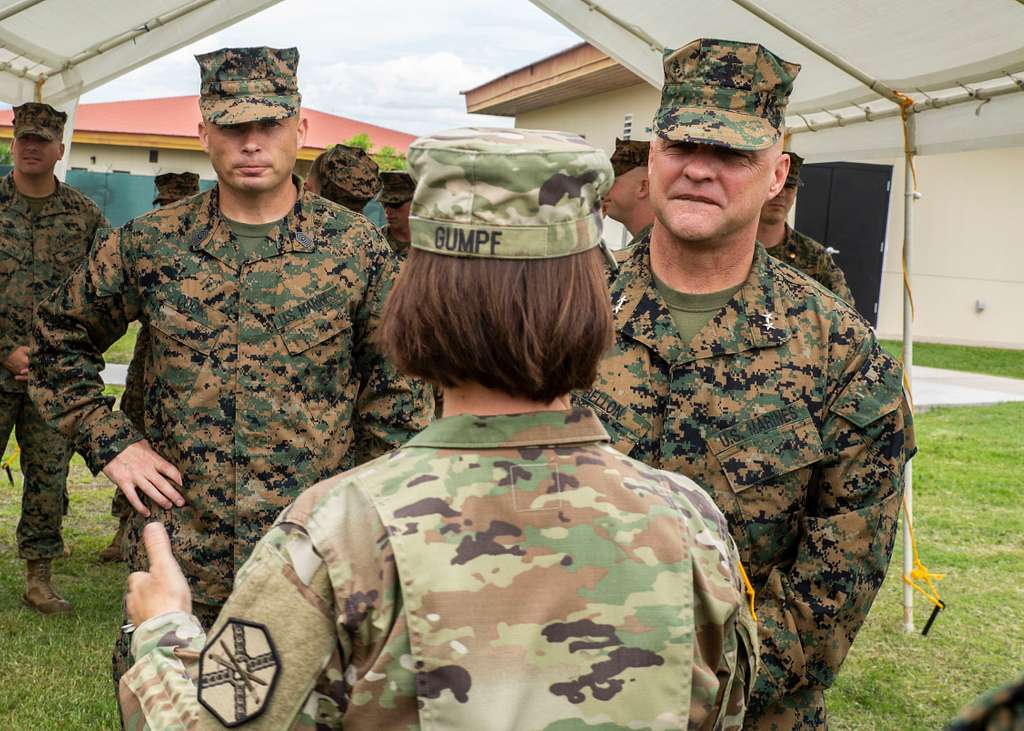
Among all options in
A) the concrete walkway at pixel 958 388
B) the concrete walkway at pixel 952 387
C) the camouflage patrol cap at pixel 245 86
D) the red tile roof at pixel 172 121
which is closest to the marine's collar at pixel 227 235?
the camouflage patrol cap at pixel 245 86

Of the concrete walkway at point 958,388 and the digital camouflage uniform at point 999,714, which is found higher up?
the digital camouflage uniform at point 999,714

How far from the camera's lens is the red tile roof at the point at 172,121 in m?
38.9

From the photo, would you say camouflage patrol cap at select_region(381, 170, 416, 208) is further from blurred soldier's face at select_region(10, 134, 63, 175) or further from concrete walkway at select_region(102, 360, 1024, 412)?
concrete walkway at select_region(102, 360, 1024, 412)

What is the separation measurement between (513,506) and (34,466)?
490 centimetres

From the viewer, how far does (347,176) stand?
249 inches

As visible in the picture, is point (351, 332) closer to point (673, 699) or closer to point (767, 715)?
point (767, 715)

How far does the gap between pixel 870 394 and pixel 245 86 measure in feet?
6.77

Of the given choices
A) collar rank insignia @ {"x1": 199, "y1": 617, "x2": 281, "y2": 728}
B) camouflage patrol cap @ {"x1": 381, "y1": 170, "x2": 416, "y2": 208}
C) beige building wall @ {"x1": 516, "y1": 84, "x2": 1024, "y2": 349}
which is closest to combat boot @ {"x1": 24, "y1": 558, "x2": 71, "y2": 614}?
camouflage patrol cap @ {"x1": 381, "y1": 170, "x2": 416, "y2": 208}

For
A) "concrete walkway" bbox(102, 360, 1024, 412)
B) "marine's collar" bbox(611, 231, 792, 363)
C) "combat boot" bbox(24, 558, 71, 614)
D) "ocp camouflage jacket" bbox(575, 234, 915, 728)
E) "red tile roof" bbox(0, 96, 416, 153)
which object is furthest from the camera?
"red tile roof" bbox(0, 96, 416, 153)

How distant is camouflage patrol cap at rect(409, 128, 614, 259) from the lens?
1.36m

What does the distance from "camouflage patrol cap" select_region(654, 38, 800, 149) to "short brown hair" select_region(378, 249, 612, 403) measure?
1213 mm

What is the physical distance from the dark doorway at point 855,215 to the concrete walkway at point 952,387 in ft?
5.37

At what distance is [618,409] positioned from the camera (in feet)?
8.19

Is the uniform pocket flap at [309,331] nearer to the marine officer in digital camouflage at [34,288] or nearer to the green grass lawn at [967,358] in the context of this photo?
the marine officer in digital camouflage at [34,288]
